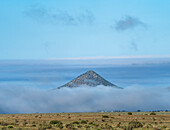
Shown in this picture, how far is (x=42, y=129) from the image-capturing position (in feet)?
243

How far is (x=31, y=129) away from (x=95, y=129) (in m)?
14.4

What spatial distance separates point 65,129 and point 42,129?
521 cm

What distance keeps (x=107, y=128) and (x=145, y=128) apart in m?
8.67

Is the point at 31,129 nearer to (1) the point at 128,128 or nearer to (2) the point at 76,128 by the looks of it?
(2) the point at 76,128

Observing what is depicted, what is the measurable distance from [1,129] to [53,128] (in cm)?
1158

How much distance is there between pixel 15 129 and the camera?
7650 cm

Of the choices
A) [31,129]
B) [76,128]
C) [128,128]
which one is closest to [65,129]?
[76,128]

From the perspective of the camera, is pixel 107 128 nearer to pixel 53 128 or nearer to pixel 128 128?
pixel 128 128

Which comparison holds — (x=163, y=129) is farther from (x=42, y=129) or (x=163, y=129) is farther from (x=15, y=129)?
(x=15, y=129)

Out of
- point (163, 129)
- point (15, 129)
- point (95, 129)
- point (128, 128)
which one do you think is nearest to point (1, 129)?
point (15, 129)

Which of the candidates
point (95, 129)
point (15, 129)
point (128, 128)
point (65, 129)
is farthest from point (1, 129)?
point (128, 128)

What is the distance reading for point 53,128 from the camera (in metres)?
78.1

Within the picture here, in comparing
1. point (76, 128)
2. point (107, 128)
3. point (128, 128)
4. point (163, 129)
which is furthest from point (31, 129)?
point (163, 129)

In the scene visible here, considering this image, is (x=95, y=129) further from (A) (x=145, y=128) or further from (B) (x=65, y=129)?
(A) (x=145, y=128)
